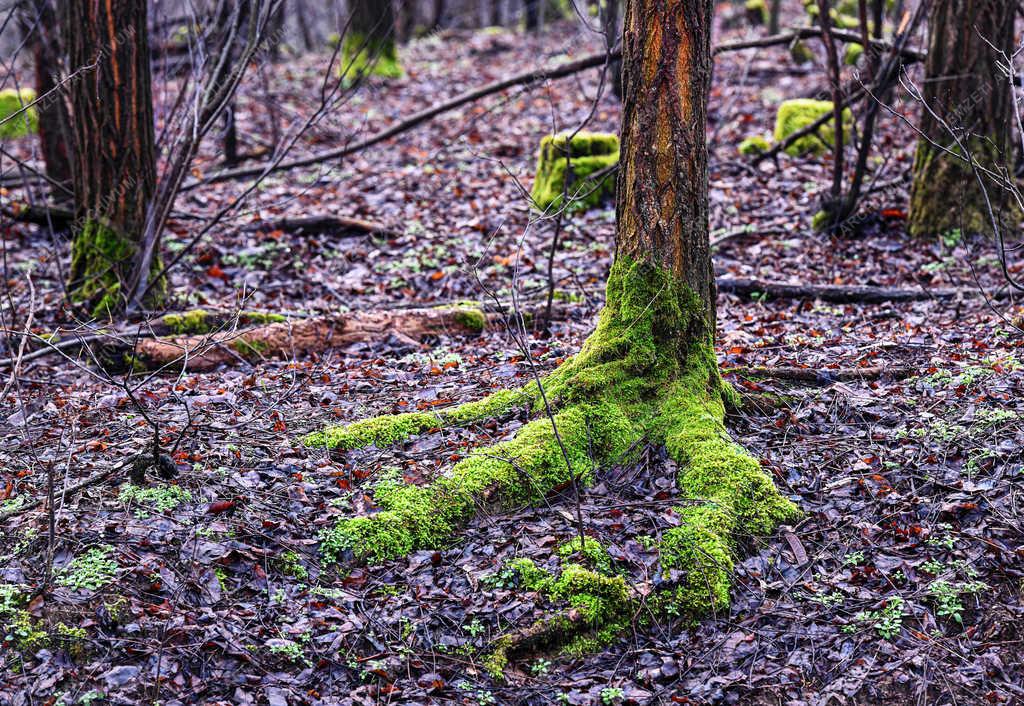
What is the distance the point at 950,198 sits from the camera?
7891mm

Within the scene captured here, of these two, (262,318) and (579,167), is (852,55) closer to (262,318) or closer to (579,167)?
(579,167)

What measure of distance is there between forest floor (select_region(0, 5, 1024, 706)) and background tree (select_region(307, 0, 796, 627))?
0.13 m

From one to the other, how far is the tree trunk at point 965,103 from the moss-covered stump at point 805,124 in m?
2.40

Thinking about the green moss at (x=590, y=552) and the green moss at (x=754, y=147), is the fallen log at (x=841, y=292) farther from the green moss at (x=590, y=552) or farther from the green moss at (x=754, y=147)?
the green moss at (x=754, y=147)

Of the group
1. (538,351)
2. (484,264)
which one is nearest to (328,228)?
(484,264)

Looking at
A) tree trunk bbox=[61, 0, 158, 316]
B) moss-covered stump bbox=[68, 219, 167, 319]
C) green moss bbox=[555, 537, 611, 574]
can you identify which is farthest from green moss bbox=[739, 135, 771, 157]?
green moss bbox=[555, 537, 611, 574]

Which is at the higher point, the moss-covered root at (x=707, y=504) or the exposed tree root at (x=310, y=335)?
the exposed tree root at (x=310, y=335)

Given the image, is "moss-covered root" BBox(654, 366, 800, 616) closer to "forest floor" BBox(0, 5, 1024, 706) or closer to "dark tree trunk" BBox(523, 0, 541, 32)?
"forest floor" BBox(0, 5, 1024, 706)

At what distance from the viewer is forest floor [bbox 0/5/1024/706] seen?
11.2 ft

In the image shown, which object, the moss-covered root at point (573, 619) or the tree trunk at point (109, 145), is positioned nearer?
the moss-covered root at point (573, 619)

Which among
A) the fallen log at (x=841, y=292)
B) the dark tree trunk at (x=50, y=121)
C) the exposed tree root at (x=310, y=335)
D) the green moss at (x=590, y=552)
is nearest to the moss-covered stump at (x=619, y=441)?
the green moss at (x=590, y=552)

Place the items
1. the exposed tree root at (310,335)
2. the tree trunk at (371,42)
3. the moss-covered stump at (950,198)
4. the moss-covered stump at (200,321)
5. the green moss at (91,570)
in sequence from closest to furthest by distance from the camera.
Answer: the green moss at (91,570) < the exposed tree root at (310,335) < the moss-covered stump at (200,321) < the moss-covered stump at (950,198) < the tree trunk at (371,42)

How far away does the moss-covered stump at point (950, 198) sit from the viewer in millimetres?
7758

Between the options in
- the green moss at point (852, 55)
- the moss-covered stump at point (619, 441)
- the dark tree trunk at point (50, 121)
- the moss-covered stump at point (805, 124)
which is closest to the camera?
the moss-covered stump at point (619, 441)
